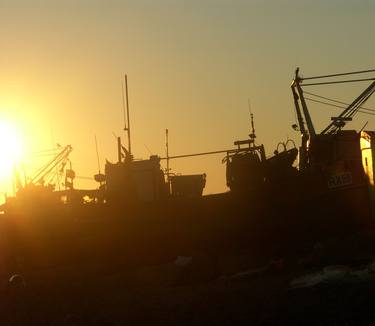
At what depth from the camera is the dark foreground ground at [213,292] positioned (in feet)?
53.2

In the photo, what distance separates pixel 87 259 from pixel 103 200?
3.26 meters

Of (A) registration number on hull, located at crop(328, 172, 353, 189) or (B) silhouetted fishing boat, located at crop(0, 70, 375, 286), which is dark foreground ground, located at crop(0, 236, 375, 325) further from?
(A) registration number on hull, located at crop(328, 172, 353, 189)

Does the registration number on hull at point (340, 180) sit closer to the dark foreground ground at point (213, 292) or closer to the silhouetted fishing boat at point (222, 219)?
the silhouetted fishing boat at point (222, 219)

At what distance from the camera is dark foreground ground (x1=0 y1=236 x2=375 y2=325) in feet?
53.2

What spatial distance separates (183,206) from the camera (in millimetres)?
28906

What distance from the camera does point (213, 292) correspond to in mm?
19828

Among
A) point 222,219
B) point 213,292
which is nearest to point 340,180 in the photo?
point 222,219

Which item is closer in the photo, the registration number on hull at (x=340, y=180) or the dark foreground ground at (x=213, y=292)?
the dark foreground ground at (x=213, y=292)

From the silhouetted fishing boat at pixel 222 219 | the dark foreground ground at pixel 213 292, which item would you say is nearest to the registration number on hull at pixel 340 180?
the silhouetted fishing boat at pixel 222 219

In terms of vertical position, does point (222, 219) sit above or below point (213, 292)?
above

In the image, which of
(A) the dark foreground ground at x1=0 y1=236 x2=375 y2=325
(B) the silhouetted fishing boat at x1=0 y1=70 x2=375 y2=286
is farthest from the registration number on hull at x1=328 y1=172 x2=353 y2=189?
(A) the dark foreground ground at x1=0 y1=236 x2=375 y2=325

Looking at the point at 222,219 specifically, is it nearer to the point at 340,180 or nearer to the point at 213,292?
the point at 340,180

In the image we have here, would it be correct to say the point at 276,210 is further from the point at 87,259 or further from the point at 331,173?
the point at 87,259

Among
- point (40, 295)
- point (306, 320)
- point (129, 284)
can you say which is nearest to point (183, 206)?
point (129, 284)
